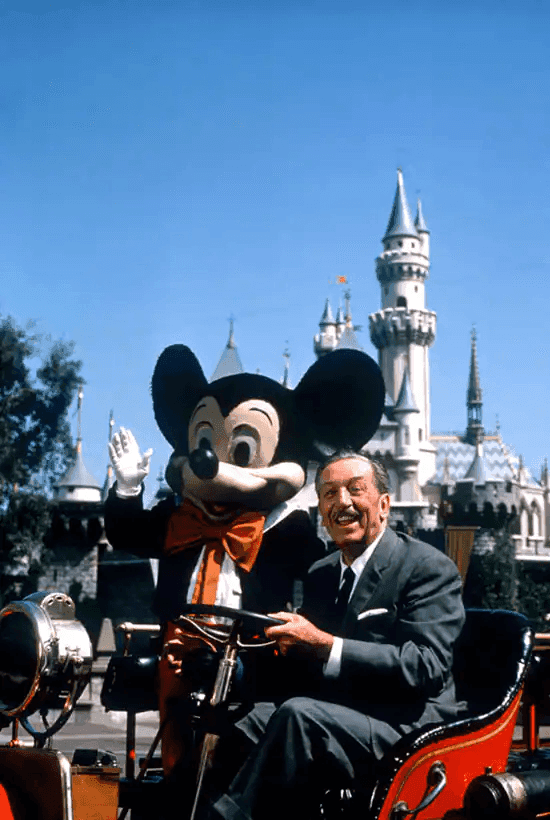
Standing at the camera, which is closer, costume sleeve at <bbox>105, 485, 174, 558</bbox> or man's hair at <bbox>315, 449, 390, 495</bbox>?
man's hair at <bbox>315, 449, 390, 495</bbox>

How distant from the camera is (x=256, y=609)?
4418 millimetres

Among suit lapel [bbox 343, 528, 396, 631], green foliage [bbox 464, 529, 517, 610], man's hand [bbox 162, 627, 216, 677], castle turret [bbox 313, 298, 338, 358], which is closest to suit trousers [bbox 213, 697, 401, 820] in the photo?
suit lapel [bbox 343, 528, 396, 631]

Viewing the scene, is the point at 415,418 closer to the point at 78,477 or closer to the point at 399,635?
the point at 78,477

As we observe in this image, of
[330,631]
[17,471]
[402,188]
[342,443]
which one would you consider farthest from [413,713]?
[402,188]

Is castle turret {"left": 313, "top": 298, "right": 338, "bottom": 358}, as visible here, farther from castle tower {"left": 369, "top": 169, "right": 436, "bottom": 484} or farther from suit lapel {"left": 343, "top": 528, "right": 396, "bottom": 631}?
suit lapel {"left": 343, "top": 528, "right": 396, "bottom": 631}

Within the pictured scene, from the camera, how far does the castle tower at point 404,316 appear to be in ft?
219

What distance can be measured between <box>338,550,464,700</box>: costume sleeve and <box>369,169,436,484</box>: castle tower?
60.8m

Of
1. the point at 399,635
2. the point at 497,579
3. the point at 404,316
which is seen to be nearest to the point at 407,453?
the point at 404,316

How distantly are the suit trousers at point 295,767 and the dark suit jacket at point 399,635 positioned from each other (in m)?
0.21

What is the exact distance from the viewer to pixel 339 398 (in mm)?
4828

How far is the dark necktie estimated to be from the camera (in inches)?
147

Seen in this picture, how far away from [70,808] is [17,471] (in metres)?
30.2

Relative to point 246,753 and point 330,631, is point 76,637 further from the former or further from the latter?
point 330,631

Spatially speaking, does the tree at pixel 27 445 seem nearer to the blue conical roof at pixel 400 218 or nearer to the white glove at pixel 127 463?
the white glove at pixel 127 463
